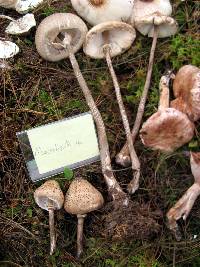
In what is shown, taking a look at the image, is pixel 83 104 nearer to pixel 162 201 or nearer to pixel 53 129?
pixel 53 129

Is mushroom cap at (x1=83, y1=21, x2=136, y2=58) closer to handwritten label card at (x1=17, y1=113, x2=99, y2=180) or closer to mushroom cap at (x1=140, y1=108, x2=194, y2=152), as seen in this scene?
handwritten label card at (x1=17, y1=113, x2=99, y2=180)

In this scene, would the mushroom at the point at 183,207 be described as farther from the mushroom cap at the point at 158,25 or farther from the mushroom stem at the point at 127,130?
the mushroom cap at the point at 158,25

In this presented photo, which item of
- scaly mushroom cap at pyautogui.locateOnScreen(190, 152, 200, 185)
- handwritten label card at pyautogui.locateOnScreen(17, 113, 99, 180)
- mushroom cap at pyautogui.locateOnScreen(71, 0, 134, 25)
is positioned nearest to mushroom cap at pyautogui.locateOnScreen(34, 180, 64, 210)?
handwritten label card at pyautogui.locateOnScreen(17, 113, 99, 180)

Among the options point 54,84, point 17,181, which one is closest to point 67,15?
point 54,84

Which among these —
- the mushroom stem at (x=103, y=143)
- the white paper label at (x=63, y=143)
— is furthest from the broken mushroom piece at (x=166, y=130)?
the white paper label at (x=63, y=143)

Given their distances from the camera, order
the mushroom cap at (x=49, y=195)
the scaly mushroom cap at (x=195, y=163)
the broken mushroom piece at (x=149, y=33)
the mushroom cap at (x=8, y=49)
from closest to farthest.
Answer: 1. the scaly mushroom cap at (x=195, y=163)
2. the mushroom cap at (x=49, y=195)
3. the broken mushroom piece at (x=149, y=33)
4. the mushroom cap at (x=8, y=49)

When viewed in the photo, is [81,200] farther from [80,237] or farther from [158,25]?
[158,25]
